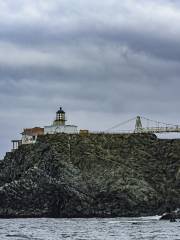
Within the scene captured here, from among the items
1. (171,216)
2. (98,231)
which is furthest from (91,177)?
(98,231)

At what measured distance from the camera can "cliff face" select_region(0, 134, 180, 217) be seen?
173250 mm

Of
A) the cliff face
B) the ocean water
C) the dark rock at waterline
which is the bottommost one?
the ocean water

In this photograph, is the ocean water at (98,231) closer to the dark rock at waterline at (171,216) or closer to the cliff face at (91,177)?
the dark rock at waterline at (171,216)

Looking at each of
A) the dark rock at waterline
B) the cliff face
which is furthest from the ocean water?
the cliff face

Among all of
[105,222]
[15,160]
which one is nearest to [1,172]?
[15,160]

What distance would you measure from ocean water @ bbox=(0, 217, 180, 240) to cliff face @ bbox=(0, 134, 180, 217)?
62.0 feet

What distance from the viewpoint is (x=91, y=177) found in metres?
177

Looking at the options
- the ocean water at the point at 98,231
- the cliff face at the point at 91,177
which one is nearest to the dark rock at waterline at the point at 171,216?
the ocean water at the point at 98,231

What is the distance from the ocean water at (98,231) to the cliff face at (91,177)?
62.0 feet

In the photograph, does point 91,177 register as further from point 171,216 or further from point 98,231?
point 98,231

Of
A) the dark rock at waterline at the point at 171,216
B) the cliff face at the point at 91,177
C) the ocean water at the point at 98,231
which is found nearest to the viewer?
the ocean water at the point at 98,231

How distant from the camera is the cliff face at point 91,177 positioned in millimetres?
173250

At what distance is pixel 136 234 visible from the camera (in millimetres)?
116875

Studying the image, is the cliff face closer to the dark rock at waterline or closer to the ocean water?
the dark rock at waterline
